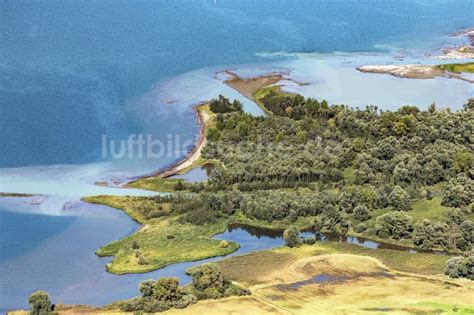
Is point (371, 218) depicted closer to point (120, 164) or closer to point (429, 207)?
point (429, 207)

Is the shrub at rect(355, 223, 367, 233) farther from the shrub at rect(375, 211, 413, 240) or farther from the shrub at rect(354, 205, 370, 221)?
the shrub at rect(354, 205, 370, 221)

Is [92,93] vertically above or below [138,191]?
above

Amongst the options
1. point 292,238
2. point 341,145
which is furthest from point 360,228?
point 341,145

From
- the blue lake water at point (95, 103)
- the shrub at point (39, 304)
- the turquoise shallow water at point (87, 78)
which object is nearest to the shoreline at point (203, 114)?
the blue lake water at point (95, 103)

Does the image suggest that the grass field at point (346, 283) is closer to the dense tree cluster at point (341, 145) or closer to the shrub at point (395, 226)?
the shrub at point (395, 226)

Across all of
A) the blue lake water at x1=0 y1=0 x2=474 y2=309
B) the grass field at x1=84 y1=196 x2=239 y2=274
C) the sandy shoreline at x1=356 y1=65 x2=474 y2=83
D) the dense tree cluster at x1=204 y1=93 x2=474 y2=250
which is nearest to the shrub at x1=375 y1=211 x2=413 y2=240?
the dense tree cluster at x1=204 y1=93 x2=474 y2=250

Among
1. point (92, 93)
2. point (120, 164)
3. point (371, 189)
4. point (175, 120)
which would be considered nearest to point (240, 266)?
point (371, 189)

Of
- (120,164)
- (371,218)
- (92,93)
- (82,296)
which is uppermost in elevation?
(92,93)
